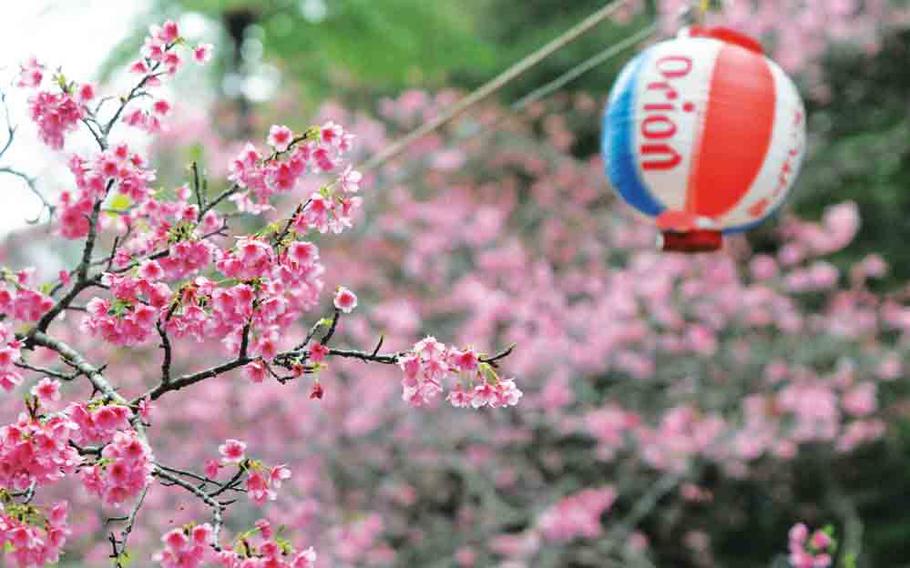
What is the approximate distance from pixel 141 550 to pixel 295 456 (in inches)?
31.8

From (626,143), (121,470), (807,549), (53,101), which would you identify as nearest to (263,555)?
(121,470)

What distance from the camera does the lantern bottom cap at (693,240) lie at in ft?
8.82

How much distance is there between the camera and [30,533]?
58.7 inches

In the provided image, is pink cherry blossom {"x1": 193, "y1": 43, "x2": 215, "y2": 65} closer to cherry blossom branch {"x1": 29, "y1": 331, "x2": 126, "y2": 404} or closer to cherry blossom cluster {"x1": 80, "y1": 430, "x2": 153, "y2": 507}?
cherry blossom branch {"x1": 29, "y1": 331, "x2": 126, "y2": 404}

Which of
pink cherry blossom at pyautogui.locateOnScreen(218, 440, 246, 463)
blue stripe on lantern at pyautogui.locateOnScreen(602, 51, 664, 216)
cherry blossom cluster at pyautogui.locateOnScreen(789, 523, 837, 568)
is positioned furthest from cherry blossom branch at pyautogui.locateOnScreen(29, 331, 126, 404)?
cherry blossom cluster at pyautogui.locateOnScreen(789, 523, 837, 568)

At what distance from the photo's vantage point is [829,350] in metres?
5.48

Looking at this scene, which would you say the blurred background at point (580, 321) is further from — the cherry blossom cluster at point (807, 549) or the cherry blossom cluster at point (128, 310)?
the cherry blossom cluster at point (128, 310)

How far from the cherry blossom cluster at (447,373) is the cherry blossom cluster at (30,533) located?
0.51 metres

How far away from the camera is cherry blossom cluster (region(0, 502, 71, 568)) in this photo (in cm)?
→ 149

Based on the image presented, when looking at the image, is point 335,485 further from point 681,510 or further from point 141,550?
point 681,510

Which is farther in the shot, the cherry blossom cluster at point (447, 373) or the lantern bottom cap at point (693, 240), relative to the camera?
the lantern bottom cap at point (693, 240)

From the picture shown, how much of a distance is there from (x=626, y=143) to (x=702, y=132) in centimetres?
18

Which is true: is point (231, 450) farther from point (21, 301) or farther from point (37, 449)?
point (21, 301)

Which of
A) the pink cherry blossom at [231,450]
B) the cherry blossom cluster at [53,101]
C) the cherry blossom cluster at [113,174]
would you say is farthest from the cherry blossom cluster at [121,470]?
the cherry blossom cluster at [53,101]
